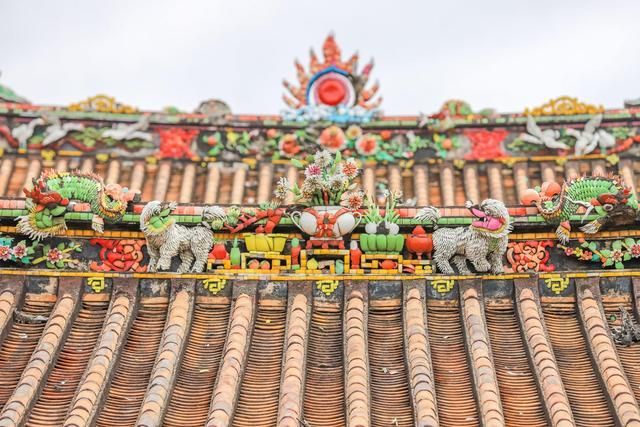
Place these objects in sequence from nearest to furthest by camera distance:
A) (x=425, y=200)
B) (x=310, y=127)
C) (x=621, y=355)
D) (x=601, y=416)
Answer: (x=601, y=416) → (x=621, y=355) → (x=425, y=200) → (x=310, y=127)

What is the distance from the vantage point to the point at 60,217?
13156 millimetres

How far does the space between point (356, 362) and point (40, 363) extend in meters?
3.57

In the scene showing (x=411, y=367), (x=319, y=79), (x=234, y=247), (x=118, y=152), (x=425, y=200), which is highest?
(x=319, y=79)

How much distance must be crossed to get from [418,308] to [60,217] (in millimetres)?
4667

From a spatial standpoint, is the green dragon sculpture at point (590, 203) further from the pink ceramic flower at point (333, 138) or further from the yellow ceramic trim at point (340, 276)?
the pink ceramic flower at point (333, 138)

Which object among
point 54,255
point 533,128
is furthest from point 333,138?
point 54,255

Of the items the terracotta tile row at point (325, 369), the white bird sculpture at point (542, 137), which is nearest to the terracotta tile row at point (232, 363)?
the terracotta tile row at point (325, 369)

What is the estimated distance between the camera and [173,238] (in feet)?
42.7

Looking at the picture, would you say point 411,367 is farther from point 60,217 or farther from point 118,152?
point 118,152

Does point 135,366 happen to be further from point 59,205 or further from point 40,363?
point 59,205

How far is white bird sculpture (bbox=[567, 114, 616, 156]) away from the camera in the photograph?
2059cm

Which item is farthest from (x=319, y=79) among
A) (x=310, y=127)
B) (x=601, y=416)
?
(x=601, y=416)

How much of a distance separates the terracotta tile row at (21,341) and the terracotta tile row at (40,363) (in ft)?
0.48

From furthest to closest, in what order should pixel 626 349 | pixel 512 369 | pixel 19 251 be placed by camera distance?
pixel 19 251 < pixel 626 349 < pixel 512 369
